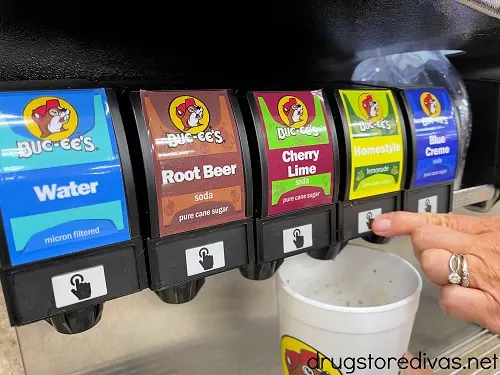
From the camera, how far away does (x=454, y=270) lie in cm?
51

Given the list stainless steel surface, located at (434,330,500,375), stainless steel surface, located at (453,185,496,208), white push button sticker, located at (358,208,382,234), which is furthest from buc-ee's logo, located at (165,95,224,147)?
stainless steel surface, located at (434,330,500,375)

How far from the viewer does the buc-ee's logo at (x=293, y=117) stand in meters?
0.45

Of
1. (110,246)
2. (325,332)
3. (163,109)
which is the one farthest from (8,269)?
(325,332)

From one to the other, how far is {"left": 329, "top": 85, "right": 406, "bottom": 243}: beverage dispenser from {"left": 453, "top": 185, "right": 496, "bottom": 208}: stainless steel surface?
9.9 inches

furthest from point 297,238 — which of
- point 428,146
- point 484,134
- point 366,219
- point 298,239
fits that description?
point 484,134

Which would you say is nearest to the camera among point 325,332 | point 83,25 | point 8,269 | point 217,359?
point 8,269

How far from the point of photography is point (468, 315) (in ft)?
1.69

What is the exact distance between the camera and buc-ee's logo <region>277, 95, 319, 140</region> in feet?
1.48

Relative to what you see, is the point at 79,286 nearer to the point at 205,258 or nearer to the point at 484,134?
the point at 205,258

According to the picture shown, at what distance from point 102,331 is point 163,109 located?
401 millimetres

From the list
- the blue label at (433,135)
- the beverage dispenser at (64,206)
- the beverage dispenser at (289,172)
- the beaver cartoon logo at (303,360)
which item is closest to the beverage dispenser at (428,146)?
the blue label at (433,135)

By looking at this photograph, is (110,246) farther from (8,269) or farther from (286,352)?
(286,352)

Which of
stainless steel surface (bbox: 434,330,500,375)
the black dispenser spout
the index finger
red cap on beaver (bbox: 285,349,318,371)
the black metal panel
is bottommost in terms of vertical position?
stainless steel surface (bbox: 434,330,500,375)

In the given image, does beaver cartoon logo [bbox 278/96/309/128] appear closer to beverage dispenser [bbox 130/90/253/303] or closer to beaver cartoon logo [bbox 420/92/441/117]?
beverage dispenser [bbox 130/90/253/303]
